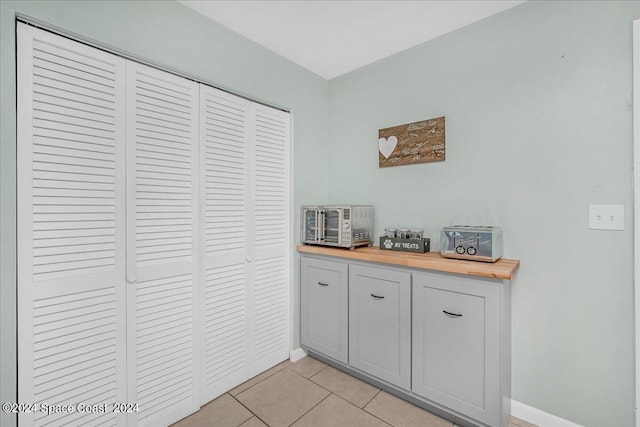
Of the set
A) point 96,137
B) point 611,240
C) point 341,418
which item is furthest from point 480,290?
point 96,137

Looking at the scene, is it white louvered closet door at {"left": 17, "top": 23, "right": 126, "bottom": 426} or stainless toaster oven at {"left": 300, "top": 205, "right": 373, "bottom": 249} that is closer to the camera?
white louvered closet door at {"left": 17, "top": 23, "right": 126, "bottom": 426}

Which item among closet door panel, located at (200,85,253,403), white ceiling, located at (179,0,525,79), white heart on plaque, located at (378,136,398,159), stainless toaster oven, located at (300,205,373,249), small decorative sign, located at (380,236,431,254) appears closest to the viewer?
white ceiling, located at (179,0,525,79)

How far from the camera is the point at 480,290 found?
62.6 inches

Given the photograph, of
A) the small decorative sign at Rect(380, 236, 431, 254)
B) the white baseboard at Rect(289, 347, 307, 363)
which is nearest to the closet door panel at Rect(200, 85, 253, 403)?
the white baseboard at Rect(289, 347, 307, 363)

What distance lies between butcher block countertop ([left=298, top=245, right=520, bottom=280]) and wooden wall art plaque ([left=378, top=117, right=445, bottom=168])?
73 centimetres

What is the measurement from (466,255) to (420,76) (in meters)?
1.39

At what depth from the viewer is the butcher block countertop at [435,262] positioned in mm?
1524

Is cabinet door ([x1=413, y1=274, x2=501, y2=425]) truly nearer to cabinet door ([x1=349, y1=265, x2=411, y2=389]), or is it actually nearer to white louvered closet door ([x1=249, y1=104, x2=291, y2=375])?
cabinet door ([x1=349, y1=265, x2=411, y2=389])

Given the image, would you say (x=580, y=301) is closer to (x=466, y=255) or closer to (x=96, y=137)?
(x=466, y=255)

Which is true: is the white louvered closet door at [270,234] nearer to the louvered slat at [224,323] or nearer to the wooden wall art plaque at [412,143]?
the louvered slat at [224,323]

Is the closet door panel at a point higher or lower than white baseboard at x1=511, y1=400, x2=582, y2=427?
higher

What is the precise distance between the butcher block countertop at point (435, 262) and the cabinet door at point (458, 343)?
8 cm

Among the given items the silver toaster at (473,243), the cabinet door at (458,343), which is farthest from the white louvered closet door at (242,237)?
the silver toaster at (473,243)

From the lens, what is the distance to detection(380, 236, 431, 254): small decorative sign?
2.03 metres
